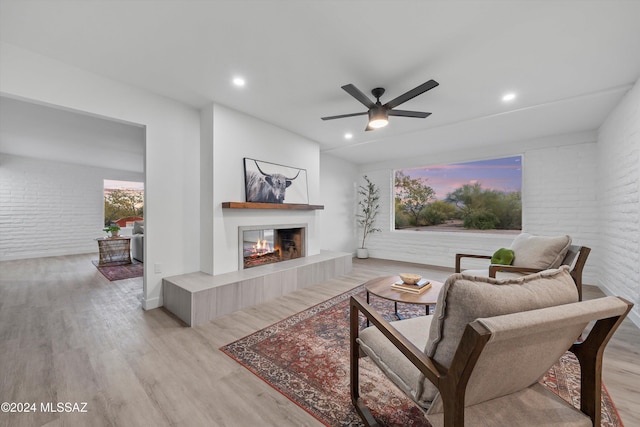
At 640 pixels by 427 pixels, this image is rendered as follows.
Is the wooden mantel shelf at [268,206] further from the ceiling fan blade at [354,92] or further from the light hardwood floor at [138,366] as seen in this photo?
the ceiling fan blade at [354,92]

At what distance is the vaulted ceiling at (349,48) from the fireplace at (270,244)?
1.74 metres

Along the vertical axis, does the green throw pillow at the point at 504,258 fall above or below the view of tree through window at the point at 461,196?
below

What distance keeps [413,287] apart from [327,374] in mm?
1030

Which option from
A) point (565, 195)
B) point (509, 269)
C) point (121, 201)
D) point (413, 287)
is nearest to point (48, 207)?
point (121, 201)

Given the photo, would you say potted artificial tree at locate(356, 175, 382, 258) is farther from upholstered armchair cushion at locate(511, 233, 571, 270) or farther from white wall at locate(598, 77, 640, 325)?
white wall at locate(598, 77, 640, 325)

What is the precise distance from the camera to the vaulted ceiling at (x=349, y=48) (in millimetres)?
1756

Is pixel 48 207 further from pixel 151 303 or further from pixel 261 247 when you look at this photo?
pixel 261 247

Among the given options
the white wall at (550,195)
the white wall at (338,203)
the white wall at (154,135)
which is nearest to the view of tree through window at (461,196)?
the white wall at (550,195)

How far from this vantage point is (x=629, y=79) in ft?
8.29

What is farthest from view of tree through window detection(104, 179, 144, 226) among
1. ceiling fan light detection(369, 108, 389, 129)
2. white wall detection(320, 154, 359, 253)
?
ceiling fan light detection(369, 108, 389, 129)

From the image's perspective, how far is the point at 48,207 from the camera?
6219 mm

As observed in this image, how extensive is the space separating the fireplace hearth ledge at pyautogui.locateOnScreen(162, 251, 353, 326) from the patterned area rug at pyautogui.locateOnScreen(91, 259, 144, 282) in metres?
1.93

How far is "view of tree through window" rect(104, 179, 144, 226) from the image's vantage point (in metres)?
7.31

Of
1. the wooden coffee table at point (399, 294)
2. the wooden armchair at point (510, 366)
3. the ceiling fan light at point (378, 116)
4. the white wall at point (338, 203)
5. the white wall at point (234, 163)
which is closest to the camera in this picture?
the wooden armchair at point (510, 366)
